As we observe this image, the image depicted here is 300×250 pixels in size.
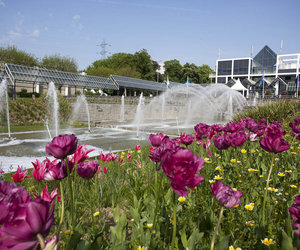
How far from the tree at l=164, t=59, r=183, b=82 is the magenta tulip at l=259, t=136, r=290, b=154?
7862 centimetres

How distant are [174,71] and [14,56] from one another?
158 ft

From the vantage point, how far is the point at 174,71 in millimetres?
79375

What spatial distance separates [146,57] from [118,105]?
4025 cm

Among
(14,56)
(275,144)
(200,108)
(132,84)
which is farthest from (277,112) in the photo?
(14,56)

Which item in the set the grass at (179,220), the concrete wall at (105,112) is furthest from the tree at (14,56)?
the grass at (179,220)

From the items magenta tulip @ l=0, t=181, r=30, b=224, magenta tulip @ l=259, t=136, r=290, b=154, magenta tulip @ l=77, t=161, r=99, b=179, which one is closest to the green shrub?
magenta tulip @ l=259, t=136, r=290, b=154

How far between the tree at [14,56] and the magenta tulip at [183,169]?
4977 cm

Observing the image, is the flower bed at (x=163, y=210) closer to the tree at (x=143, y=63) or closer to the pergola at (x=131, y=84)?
the pergola at (x=131, y=84)

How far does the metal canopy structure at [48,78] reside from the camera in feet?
82.0

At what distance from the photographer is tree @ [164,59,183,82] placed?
79312mm

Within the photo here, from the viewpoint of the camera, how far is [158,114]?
29.4m

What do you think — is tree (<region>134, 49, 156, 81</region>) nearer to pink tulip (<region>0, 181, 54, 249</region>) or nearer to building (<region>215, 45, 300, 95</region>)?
building (<region>215, 45, 300, 95</region>)

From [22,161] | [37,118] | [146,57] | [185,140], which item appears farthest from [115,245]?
[146,57]

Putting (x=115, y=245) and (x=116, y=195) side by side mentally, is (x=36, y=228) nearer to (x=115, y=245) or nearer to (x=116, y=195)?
(x=115, y=245)
